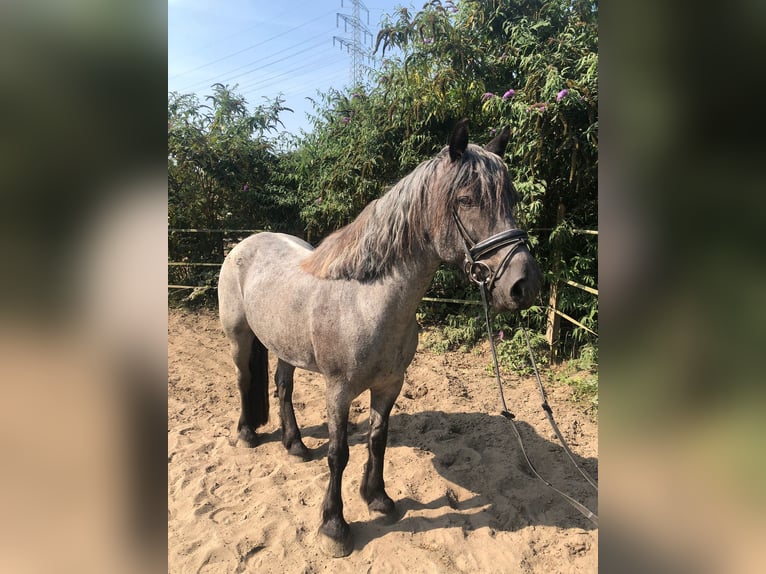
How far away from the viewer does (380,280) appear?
79.0 inches

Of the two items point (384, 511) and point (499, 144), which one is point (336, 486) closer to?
point (384, 511)

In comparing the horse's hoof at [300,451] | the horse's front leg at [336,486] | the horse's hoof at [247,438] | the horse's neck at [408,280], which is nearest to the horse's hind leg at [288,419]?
the horse's hoof at [300,451]

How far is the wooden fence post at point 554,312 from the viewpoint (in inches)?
167

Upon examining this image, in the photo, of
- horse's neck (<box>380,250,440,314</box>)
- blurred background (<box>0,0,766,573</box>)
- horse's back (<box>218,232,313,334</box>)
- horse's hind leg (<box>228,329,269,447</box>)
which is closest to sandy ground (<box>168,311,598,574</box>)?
horse's hind leg (<box>228,329,269,447</box>)

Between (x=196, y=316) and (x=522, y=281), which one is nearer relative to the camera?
(x=522, y=281)

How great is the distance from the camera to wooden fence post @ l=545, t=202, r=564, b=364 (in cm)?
425

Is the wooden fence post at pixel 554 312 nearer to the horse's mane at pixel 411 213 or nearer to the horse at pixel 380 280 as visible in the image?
the horse at pixel 380 280

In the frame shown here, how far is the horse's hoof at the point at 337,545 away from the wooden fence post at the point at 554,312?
10.3 feet

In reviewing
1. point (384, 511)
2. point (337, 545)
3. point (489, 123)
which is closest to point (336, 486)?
point (337, 545)
